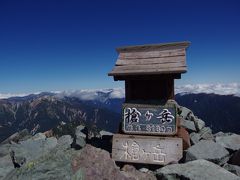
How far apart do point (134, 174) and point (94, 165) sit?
2359 millimetres

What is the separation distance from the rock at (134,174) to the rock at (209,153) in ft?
5.35

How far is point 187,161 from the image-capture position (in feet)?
35.1

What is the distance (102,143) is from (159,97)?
4.06 m

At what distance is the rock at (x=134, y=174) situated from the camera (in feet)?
34.8

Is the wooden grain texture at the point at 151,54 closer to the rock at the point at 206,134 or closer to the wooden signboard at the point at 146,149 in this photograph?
the wooden signboard at the point at 146,149

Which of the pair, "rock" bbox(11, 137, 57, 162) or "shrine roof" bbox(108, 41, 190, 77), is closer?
"shrine roof" bbox(108, 41, 190, 77)

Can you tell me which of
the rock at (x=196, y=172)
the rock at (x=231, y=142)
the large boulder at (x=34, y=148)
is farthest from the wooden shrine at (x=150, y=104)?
the large boulder at (x=34, y=148)

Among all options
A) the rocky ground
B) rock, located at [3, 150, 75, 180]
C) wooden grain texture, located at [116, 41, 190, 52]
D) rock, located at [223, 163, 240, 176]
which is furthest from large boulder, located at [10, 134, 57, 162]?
rock, located at [223, 163, 240, 176]

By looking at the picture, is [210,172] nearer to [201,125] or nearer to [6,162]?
[201,125]

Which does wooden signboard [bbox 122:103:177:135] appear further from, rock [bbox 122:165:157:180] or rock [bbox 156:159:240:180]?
rock [bbox 156:159:240:180]

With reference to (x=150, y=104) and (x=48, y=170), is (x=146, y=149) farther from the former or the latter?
(x=48, y=170)

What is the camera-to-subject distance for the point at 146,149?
11344 millimetres

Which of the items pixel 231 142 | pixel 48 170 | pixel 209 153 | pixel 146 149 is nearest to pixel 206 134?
pixel 231 142

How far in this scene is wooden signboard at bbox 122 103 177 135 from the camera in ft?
37.4
